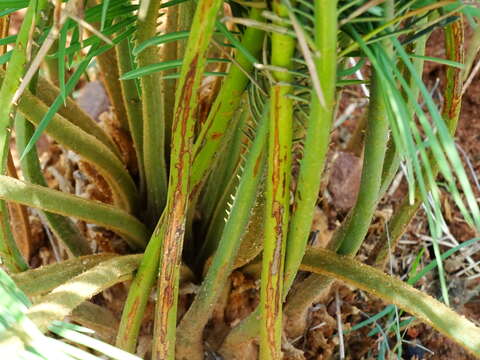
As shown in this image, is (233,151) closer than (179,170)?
No

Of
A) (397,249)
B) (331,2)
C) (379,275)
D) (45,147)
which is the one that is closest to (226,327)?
(379,275)

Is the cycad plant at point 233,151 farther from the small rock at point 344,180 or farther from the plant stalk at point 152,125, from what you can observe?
the small rock at point 344,180

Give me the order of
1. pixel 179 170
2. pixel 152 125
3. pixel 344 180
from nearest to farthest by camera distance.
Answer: pixel 179 170 < pixel 152 125 < pixel 344 180

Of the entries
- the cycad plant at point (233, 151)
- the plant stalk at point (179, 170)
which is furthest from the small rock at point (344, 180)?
the plant stalk at point (179, 170)

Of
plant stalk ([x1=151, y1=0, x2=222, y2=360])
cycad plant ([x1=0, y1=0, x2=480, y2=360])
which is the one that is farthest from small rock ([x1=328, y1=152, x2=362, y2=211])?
plant stalk ([x1=151, y1=0, x2=222, y2=360])

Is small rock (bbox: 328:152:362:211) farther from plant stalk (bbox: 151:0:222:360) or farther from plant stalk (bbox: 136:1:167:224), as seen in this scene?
plant stalk (bbox: 151:0:222:360)

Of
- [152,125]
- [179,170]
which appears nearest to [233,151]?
[152,125]

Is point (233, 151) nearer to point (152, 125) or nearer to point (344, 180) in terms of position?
point (152, 125)

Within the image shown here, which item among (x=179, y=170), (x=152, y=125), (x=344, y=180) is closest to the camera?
(x=179, y=170)
